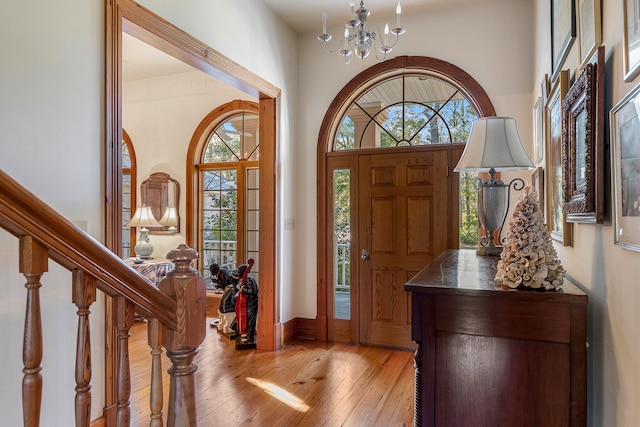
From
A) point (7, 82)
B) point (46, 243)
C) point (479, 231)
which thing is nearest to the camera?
point (46, 243)

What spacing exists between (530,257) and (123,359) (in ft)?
4.10

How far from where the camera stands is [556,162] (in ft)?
6.73

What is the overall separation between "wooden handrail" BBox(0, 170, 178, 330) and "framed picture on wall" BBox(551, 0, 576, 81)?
189 centimetres

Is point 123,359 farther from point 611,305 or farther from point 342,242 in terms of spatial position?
point 342,242

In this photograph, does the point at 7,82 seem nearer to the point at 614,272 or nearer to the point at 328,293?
the point at 614,272

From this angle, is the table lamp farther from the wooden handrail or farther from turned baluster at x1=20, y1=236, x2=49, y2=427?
turned baluster at x1=20, y1=236, x2=49, y2=427

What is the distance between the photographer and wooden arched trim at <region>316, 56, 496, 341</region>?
3.65 meters

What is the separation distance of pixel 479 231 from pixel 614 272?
2.43 meters

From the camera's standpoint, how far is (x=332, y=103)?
409cm

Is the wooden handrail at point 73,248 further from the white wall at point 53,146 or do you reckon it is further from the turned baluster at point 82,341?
the white wall at point 53,146

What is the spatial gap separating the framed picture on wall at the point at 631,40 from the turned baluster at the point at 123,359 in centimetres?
136

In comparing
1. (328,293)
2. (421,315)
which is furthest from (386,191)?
(421,315)

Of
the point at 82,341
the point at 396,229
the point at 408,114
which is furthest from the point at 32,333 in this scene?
the point at 408,114

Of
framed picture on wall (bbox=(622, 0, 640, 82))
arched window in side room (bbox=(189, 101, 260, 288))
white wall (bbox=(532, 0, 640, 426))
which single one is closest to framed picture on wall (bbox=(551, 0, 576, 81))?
white wall (bbox=(532, 0, 640, 426))
